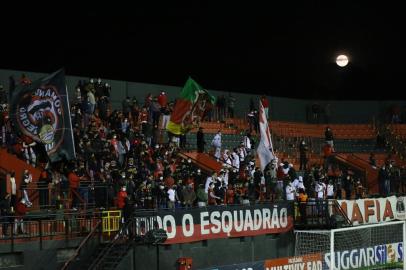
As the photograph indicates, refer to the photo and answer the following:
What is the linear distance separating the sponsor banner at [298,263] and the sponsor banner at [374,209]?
5.03 meters

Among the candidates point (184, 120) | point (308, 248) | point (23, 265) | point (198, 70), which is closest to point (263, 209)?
point (308, 248)

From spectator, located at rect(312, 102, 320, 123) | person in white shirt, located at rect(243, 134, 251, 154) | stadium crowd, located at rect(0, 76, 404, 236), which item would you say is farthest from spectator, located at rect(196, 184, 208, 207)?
spectator, located at rect(312, 102, 320, 123)

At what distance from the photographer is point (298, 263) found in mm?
27297

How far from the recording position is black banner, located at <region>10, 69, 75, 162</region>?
2073cm

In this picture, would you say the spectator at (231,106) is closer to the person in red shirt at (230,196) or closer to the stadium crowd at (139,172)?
the stadium crowd at (139,172)

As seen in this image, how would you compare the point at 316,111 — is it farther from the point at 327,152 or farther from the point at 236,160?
the point at 236,160

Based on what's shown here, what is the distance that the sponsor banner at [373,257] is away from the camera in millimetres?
31141

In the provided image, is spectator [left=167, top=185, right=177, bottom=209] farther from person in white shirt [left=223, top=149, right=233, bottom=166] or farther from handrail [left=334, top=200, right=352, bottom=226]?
person in white shirt [left=223, top=149, right=233, bottom=166]

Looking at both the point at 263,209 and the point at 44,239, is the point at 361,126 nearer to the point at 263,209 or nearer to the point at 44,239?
the point at 263,209

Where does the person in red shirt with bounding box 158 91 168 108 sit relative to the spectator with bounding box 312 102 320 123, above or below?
below

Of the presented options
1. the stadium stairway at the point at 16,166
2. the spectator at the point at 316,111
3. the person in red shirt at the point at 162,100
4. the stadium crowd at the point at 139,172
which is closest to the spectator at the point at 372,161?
the stadium crowd at the point at 139,172

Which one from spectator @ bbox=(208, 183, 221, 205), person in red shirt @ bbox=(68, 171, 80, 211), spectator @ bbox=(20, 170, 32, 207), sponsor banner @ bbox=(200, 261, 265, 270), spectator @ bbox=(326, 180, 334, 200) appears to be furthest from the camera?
spectator @ bbox=(326, 180, 334, 200)

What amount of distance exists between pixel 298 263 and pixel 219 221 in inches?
127

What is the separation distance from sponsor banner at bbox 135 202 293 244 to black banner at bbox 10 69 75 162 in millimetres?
5274
